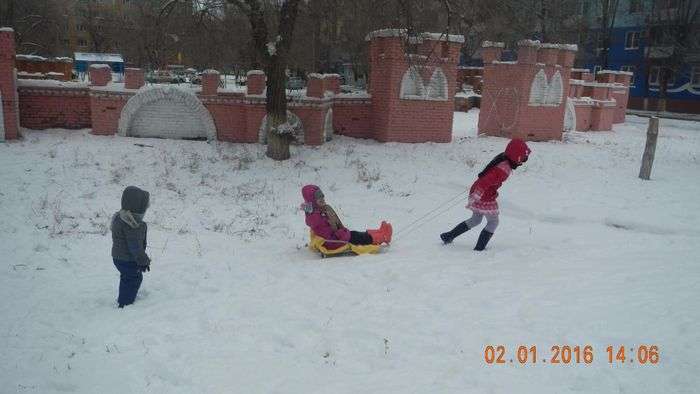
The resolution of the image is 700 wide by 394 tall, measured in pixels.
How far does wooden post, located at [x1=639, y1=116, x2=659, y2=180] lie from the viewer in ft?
35.1

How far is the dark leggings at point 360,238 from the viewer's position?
679cm

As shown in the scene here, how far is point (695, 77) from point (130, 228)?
43.8 meters

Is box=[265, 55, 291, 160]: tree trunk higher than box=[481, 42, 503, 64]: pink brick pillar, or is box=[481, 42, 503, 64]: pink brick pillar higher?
box=[481, 42, 503, 64]: pink brick pillar

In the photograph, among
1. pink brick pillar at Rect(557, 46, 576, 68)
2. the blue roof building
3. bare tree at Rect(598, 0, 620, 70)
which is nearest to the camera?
pink brick pillar at Rect(557, 46, 576, 68)

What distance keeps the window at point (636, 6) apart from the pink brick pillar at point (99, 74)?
42.0 m

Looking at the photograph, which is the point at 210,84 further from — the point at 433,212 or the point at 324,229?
the point at 324,229

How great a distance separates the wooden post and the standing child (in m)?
10.4

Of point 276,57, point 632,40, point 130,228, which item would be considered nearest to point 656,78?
point 632,40

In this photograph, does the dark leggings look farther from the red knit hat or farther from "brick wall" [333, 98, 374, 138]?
"brick wall" [333, 98, 374, 138]

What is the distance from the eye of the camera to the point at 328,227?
670cm

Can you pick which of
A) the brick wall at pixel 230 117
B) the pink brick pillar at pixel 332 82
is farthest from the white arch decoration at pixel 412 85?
the brick wall at pixel 230 117

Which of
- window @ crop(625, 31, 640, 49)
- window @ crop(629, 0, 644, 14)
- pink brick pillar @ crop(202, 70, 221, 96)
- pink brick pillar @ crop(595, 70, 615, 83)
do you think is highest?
window @ crop(629, 0, 644, 14)

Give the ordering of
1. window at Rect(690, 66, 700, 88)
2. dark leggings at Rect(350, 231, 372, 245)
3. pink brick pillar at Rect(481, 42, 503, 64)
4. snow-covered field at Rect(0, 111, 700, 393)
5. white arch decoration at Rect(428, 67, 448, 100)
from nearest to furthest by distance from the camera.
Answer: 1. snow-covered field at Rect(0, 111, 700, 393)
2. dark leggings at Rect(350, 231, 372, 245)
3. white arch decoration at Rect(428, 67, 448, 100)
4. pink brick pillar at Rect(481, 42, 503, 64)
5. window at Rect(690, 66, 700, 88)
